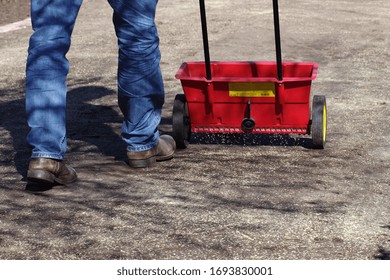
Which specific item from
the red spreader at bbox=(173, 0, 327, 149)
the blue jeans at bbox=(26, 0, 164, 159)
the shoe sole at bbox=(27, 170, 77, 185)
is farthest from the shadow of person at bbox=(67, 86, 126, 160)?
the shoe sole at bbox=(27, 170, 77, 185)

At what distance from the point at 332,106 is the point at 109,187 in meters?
2.71

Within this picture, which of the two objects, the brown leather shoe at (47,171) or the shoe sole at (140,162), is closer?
the brown leather shoe at (47,171)

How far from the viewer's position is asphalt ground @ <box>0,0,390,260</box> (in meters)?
5.07

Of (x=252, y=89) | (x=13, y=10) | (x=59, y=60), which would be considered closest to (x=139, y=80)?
(x=59, y=60)

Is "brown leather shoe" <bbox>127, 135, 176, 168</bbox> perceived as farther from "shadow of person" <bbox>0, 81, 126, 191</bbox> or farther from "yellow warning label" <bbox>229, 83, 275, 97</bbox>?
"yellow warning label" <bbox>229, 83, 275, 97</bbox>

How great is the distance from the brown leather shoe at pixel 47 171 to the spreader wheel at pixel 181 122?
3.51 feet

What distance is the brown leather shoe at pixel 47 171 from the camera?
5.84 meters

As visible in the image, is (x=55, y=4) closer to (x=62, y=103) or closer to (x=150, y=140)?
(x=62, y=103)

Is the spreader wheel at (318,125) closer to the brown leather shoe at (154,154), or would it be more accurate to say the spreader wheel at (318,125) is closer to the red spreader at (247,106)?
the red spreader at (247,106)

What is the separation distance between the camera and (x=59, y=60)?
5.97 meters

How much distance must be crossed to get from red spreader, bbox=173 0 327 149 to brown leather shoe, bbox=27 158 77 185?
1103 millimetres

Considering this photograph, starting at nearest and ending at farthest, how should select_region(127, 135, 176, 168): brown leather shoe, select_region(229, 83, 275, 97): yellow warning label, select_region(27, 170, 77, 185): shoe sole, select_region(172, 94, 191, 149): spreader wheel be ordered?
select_region(27, 170, 77, 185): shoe sole
select_region(127, 135, 176, 168): brown leather shoe
select_region(229, 83, 275, 97): yellow warning label
select_region(172, 94, 191, 149): spreader wheel

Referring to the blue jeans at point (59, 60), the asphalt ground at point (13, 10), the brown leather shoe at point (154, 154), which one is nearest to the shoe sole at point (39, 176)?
the blue jeans at point (59, 60)

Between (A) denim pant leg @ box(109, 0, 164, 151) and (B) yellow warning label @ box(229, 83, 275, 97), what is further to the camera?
(B) yellow warning label @ box(229, 83, 275, 97)
